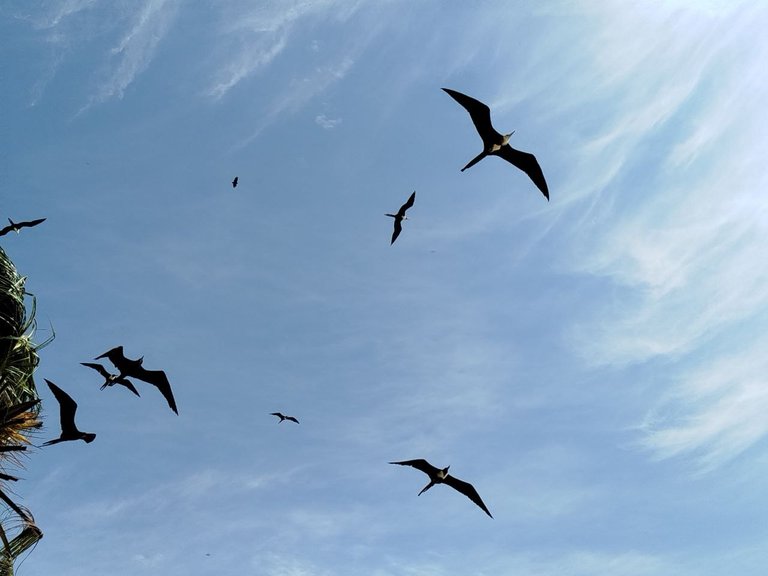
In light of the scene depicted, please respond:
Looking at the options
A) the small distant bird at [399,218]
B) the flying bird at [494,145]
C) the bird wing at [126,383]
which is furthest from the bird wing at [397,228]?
the bird wing at [126,383]

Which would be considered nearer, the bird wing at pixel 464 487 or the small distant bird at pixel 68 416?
the small distant bird at pixel 68 416

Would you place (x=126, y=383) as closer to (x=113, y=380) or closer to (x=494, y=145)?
(x=113, y=380)

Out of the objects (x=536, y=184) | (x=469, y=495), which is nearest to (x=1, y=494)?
(x=469, y=495)

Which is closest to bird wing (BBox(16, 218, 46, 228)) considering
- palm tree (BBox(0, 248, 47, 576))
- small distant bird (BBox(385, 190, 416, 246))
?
palm tree (BBox(0, 248, 47, 576))

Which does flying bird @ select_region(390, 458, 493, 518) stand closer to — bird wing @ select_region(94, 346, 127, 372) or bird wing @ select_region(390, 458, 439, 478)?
bird wing @ select_region(390, 458, 439, 478)

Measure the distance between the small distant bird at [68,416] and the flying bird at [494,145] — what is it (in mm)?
10939

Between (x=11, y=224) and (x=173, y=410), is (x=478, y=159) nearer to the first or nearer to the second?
(x=173, y=410)

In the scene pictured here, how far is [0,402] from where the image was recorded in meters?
12.8

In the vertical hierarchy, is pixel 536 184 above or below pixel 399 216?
below

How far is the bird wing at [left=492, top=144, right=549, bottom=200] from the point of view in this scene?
15.8 m

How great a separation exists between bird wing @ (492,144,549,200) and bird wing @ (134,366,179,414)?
401 inches

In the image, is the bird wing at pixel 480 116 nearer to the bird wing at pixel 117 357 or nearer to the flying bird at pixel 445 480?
the flying bird at pixel 445 480

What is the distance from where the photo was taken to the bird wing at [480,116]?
15.0 metres

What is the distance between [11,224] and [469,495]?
13.4 meters
